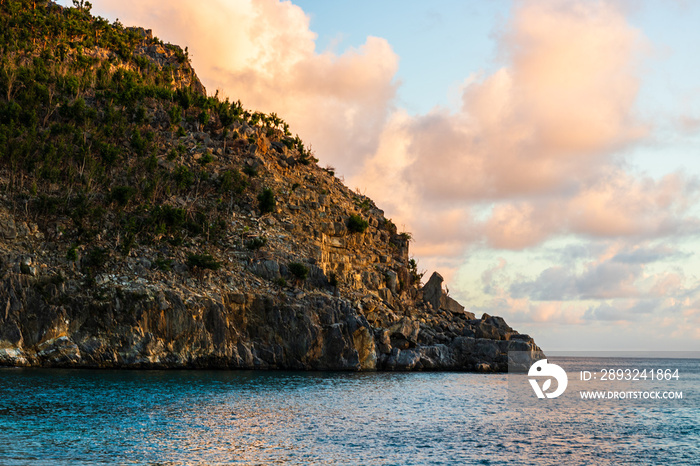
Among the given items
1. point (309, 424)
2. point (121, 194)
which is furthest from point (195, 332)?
point (309, 424)

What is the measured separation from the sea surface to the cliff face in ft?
35.5

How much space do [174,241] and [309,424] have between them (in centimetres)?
5758

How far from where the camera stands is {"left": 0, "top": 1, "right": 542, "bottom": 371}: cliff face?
76938 mm

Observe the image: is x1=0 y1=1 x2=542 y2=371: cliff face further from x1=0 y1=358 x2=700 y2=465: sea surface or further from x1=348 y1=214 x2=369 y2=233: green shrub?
x1=0 y1=358 x2=700 y2=465: sea surface

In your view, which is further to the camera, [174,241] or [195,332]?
[174,241]

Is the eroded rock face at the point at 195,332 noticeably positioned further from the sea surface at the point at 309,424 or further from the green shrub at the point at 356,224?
the green shrub at the point at 356,224

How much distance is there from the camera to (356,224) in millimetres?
117938

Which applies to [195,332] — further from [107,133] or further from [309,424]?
[107,133]

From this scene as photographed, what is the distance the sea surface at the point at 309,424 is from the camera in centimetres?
3216

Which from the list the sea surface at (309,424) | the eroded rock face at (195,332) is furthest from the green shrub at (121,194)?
the sea surface at (309,424)

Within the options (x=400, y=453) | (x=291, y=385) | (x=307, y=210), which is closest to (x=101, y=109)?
(x=307, y=210)

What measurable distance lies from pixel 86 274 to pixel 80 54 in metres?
65.5

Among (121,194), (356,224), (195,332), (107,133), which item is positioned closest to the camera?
(195,332)

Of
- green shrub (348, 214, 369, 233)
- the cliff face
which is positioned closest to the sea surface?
the cliff face
